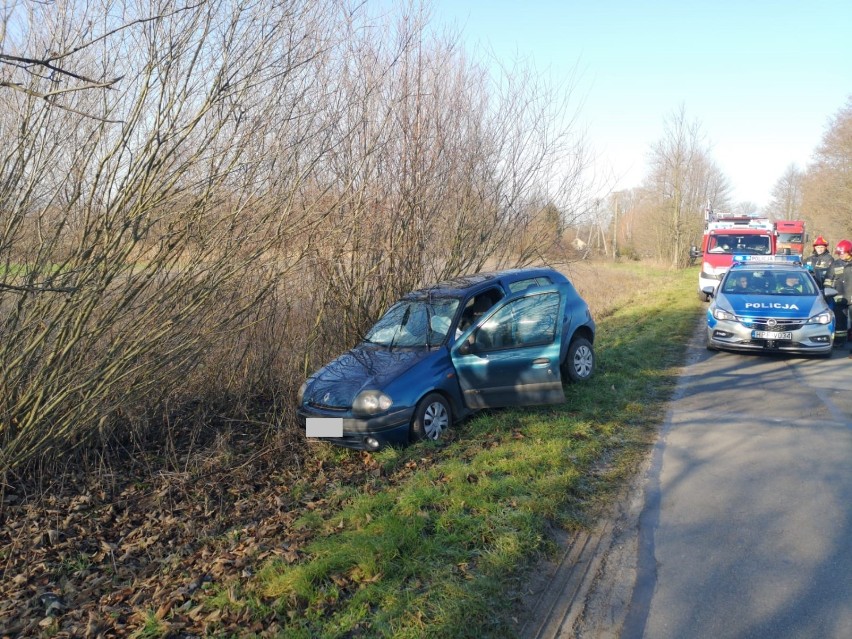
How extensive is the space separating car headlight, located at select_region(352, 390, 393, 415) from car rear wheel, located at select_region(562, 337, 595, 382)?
313 centimetres

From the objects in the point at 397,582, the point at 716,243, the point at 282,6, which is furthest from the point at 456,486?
the point at 716,243

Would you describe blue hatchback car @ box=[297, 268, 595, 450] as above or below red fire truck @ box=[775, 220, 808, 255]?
below

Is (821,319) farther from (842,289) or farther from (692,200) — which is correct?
(692,200)

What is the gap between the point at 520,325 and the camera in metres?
7.91

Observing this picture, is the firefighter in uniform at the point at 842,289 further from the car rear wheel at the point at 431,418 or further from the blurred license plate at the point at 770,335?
the car rear wheel at the point at 431,418

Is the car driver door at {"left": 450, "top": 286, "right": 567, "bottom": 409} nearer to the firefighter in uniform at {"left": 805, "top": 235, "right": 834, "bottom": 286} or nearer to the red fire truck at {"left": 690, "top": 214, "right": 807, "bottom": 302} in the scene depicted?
the firefighter in uniform at {"left": 805, "top": 235, "right": 834, "bottom": 286}

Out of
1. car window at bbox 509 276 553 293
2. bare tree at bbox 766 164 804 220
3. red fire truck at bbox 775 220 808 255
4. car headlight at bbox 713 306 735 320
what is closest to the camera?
car window at bbox 509 276 553 293

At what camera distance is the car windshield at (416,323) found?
302 inches

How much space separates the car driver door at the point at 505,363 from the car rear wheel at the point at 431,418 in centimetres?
35

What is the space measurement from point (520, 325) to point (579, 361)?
60.0 inches

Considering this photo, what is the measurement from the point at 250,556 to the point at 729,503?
3617 millimetres

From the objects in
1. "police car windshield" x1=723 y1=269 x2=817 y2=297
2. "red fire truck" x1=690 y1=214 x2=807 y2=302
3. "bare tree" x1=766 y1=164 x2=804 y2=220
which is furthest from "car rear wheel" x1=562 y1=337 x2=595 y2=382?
"bare tree" x1=766 y1=164 x2=804 y2=220

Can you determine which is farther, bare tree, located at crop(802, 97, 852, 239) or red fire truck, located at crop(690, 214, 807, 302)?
bare tree, located at crop(802, 97, 852, 239)

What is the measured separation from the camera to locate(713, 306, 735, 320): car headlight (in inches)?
446
